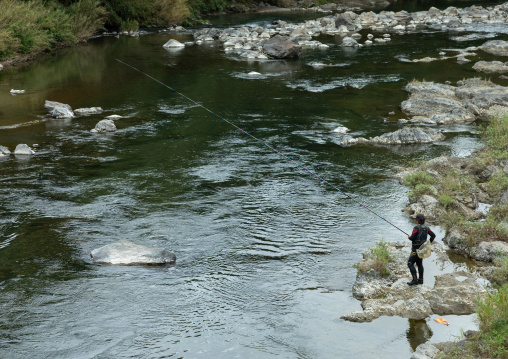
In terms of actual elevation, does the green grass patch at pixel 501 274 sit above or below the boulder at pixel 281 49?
below

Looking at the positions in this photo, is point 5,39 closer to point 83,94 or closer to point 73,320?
point 83,94

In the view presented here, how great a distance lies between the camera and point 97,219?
10.6 metres

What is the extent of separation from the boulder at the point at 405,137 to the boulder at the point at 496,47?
13973 millimetres

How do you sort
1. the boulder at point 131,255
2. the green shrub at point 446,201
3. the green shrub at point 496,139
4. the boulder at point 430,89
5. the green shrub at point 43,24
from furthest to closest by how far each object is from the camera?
the green shrub at point 43,24
the boulder at point 430,89
the green shrub at point 496,139
the green shrub at point 446,201
the boulder at point 131,255

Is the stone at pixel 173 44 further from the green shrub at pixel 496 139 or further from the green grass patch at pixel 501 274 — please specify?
the green grass patch at pixel 501 274

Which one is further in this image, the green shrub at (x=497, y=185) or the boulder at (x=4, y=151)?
the boulder at (x=4, y=151)

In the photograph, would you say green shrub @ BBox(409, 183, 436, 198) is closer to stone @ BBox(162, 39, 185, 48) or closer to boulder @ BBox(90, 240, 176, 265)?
boulder @ BBox(90, 240, 176, 265)

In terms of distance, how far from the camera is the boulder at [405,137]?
15.2m

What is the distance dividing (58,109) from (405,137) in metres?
10.2

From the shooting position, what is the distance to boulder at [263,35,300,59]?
27228mm

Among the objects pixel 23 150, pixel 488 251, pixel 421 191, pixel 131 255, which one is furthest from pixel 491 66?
pixel 131 255

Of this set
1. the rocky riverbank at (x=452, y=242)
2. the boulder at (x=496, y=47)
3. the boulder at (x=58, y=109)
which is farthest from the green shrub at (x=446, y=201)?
the boulder at (x=496, y=47)

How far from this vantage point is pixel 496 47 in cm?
2777

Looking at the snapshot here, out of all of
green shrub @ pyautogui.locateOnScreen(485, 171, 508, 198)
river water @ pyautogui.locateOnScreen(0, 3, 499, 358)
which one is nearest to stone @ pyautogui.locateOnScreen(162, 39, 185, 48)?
river water @ pyautogui.locateOnScreen(0, 3, 499, 358)
